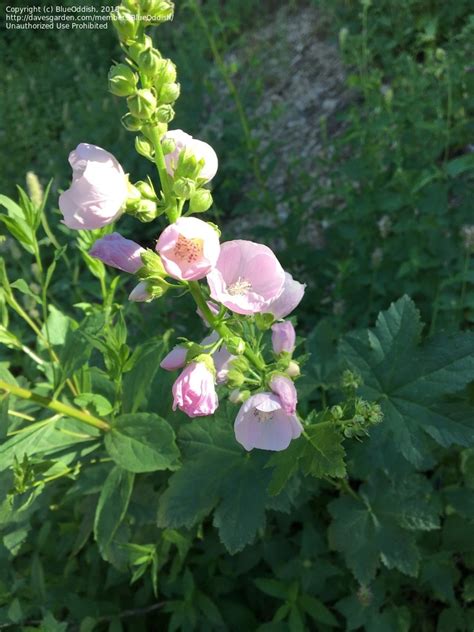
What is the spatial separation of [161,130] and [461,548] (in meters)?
1.91

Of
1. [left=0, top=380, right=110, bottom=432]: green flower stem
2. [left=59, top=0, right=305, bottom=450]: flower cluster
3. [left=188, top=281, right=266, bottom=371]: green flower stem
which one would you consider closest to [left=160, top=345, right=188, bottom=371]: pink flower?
[left=59, top=0, right=305, bottom=450]: flower cluster

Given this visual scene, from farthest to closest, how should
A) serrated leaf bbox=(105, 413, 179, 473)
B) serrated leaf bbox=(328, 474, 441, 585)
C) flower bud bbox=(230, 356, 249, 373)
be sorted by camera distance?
serrated leaf bbox=(328, 474, 441, 585), serrated leaf bbox=(105, 413, 179, 473), flower bud bbox=(230, 356, 249, 373)

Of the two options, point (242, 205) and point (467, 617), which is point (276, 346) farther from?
point (242, 205)

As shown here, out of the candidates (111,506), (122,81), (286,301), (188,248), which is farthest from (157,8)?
(111,506)

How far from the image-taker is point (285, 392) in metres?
1.62

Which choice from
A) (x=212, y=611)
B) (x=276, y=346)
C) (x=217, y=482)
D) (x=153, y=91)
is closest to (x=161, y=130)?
(x=153, y=91)

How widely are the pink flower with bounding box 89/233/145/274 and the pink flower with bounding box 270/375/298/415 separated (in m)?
0.47

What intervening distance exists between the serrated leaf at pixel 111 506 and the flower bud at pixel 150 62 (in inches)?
49.4

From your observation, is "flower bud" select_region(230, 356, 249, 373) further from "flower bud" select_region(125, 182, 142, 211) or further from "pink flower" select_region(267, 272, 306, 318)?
"flower bud" select_region(125, 182, 142, 211)

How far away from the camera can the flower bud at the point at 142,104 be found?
1502 mm

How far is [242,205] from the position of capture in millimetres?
4055

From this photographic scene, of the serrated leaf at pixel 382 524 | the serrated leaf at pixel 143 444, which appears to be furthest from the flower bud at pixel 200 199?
the serrated leaf at pixel 382 524

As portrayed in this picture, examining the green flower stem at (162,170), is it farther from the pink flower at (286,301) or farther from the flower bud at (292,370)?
the flower bud at (292,370)

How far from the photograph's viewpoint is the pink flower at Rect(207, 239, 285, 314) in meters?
1.59
